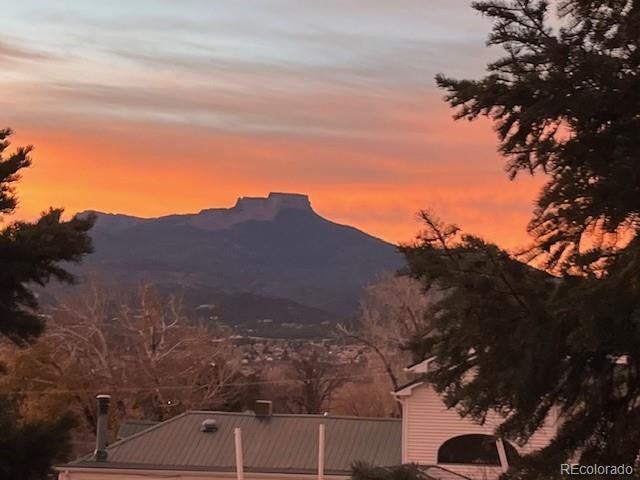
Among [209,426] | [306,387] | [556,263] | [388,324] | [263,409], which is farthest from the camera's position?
[306,387]

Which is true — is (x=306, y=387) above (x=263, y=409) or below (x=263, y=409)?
below

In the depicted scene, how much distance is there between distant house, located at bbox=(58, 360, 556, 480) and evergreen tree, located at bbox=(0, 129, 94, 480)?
51.5 ft

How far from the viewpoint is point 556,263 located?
5477 millimetres

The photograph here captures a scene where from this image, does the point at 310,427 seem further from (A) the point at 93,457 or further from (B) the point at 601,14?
(B) the point at 601,14

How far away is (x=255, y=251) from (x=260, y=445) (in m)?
144

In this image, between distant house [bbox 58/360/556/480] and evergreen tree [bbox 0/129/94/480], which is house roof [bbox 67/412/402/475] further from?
evergreen tree [bbox 0/129/94/480]

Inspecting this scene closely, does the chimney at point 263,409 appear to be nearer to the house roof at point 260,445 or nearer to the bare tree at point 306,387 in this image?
the house roof at point 260,445

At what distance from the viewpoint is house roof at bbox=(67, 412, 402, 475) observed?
24.3m

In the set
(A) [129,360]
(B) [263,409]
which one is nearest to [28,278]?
(B) [263,409]

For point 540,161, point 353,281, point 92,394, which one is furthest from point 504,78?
point 353,281

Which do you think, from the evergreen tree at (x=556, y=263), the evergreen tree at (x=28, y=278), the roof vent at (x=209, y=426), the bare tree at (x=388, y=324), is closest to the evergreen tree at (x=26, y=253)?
the evergreen tree at (x=28, y=278)

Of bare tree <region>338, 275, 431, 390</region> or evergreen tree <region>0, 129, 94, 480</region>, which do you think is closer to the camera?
evergreen tree <region>0, 129, 94, 480</region>

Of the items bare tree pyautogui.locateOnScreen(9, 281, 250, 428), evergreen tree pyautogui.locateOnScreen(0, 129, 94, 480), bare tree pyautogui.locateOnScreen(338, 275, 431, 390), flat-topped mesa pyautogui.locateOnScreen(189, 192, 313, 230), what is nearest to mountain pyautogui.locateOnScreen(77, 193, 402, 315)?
flat-topped mesa pyautogui.locateOnScreen(189, 192, 313, 230)

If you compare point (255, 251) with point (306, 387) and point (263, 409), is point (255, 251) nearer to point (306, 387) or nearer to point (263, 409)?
point (306, 387)
